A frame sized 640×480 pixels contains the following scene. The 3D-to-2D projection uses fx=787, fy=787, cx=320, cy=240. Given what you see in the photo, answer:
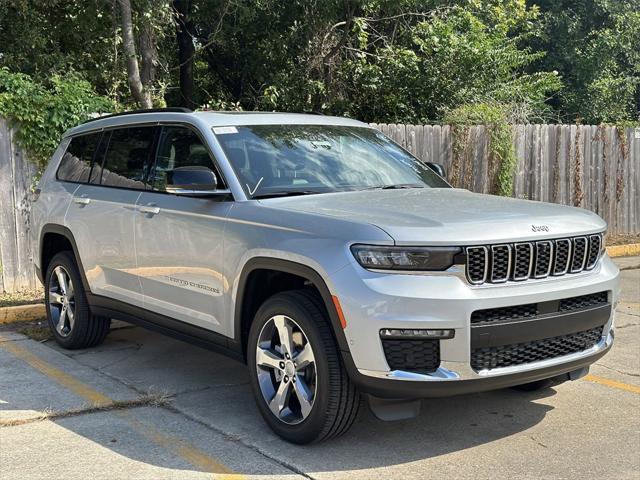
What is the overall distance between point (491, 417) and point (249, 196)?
6.76ft

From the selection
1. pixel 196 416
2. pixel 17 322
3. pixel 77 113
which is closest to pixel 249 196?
pixel 196 416

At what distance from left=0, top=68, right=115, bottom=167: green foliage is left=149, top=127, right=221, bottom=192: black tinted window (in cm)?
347

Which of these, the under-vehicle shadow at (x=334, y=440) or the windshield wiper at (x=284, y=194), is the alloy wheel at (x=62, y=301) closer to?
the under-vehicle shadow at (x=334, y=440)

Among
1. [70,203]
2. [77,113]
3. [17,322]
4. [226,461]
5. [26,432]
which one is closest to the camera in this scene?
[226,461]

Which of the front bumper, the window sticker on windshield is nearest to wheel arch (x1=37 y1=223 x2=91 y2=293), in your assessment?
the window sticker on windshield

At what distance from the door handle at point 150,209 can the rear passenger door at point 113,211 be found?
0.53ft

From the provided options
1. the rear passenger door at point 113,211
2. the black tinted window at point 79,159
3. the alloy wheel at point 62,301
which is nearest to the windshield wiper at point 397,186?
the rear passenger door at point 113,211

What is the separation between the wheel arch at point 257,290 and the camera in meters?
4.09

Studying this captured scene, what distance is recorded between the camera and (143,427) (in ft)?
15.9

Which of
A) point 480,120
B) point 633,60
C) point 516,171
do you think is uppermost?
point 633,60

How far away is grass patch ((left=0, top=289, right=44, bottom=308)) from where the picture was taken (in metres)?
8.16

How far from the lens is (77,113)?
893 centimetres

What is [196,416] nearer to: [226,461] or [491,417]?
[226,461]

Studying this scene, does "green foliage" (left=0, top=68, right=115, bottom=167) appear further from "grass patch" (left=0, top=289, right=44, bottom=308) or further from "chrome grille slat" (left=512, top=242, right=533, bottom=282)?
"chrome grille slat" (left=512, top=242, right=533, bottom=282)
